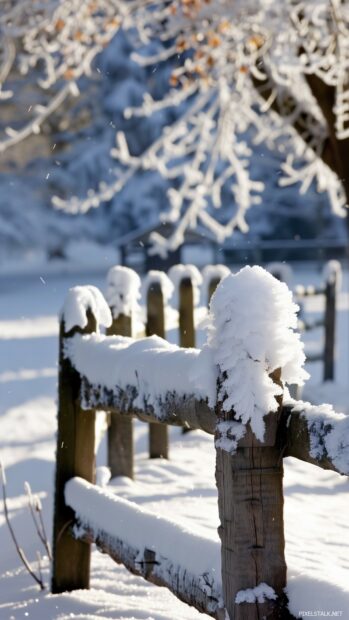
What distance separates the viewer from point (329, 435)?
2.32 m

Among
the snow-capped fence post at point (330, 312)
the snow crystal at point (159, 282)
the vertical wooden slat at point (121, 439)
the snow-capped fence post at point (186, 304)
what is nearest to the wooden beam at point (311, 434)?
the vertical wooden slat at point (121, 439)

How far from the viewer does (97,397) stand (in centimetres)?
368

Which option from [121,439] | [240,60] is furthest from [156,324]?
[240,60]

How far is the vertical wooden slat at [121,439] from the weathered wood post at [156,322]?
29.9 inches

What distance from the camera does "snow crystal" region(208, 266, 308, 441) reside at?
8.25 feet

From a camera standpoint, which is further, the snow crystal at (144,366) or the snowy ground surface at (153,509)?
the snowy ground surface at (153,509)

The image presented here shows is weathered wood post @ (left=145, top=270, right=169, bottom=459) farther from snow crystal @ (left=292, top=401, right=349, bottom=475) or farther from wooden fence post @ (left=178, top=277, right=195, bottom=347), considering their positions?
snow crystal @ (left=292, top=401, right=349, bottom=475)

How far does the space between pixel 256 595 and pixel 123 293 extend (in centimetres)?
410

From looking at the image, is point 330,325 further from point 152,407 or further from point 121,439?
point 152,407

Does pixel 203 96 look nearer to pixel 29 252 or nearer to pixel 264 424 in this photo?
pixel 264 424

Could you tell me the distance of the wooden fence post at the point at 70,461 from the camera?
12.9 ft

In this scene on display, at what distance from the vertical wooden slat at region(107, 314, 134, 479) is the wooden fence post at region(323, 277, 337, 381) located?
20.0 ft

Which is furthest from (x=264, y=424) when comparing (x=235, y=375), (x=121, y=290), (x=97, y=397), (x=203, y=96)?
(x=203, y=96)

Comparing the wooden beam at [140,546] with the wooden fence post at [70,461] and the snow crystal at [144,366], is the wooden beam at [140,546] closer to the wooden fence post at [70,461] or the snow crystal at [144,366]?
the wooden fence post at [70,461]
